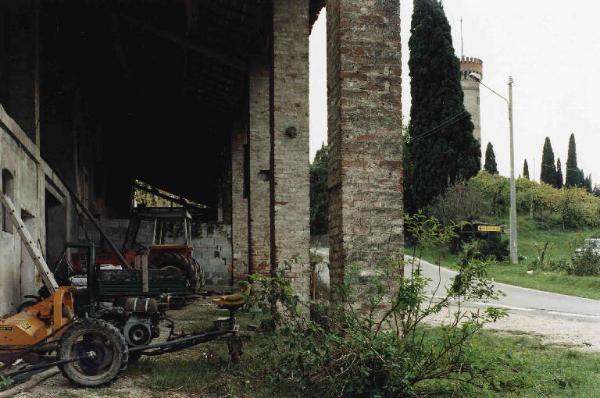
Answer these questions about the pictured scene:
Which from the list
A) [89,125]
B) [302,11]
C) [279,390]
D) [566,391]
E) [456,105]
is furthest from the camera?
[456,105]

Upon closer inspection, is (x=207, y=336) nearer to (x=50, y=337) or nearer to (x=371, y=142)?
(x=50, y=337)

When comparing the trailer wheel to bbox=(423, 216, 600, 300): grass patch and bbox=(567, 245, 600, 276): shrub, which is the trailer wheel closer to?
bbox=(423, 216, 600, 300): grass patch

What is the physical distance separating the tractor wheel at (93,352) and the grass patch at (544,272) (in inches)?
117

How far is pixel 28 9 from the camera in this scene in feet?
39.9

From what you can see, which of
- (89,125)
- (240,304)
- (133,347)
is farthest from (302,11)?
(89,125)

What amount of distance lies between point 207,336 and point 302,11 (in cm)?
557

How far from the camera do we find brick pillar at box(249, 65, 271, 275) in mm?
13836

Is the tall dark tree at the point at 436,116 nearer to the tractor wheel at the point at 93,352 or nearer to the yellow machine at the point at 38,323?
the yellow machine at the point at 38,323

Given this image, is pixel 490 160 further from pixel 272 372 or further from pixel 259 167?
pixel 272 372

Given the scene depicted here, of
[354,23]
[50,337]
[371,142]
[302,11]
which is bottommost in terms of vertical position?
[50,337]

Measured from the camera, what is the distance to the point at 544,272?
23359 millimetres

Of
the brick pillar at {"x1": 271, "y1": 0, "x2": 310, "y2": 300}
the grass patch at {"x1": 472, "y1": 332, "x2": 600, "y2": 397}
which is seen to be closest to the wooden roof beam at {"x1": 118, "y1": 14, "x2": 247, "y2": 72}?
the brick pillar at {"x1": 271, "y1": 0, "x2": 310, "y2": 300}

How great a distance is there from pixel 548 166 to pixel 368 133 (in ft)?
188

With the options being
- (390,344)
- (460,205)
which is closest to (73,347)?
(390,344)
